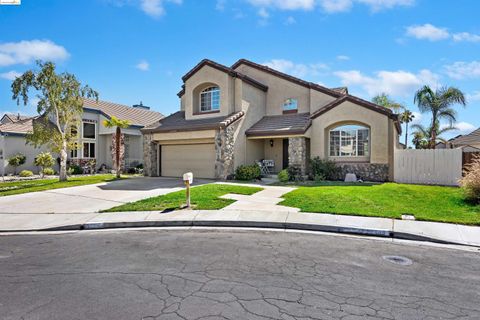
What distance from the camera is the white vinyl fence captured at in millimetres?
16297

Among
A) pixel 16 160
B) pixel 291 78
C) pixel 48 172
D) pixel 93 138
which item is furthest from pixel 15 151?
pixel 291 78

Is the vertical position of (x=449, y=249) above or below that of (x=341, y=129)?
below

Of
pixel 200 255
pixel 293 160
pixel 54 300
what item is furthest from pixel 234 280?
pixel 293 160

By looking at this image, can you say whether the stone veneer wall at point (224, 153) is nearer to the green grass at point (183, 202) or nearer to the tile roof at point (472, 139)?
the green grass at point (183, 202)

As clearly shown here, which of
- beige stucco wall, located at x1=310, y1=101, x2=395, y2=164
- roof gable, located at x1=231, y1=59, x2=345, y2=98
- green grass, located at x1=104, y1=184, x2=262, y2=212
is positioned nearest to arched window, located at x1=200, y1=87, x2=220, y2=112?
roof gable, located at x1=231, y1=59, x2=345, y2=98

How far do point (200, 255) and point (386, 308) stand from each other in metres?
3.39

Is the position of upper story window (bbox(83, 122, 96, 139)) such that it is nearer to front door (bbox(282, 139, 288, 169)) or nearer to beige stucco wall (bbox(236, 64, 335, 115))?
beige stucco wall (bbox(236, 64, 335, 115))

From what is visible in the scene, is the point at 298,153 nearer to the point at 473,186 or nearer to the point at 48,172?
the point at 473,186

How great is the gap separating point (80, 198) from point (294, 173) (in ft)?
37.0

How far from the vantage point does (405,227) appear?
8352 mm

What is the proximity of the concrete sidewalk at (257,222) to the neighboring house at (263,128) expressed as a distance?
9.15m

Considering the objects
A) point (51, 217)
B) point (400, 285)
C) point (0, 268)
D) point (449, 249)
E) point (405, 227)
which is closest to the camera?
point (400, 285)

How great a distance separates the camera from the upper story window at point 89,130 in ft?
95.3

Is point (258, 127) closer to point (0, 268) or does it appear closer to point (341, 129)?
point (341, 129)
